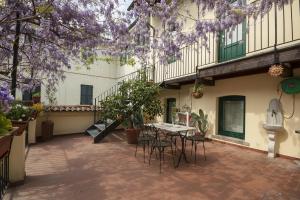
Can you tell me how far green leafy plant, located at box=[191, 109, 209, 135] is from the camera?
6973 mm

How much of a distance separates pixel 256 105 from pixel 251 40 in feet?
5.71

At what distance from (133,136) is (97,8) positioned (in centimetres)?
390

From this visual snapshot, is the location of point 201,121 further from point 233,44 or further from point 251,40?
point 251,40

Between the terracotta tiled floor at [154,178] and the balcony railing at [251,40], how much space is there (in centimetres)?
247

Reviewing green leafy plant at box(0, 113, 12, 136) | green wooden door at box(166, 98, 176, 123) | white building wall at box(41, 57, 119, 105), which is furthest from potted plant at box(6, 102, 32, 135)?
white building wall at box(41, 57, 119, 105)

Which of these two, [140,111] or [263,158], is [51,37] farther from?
[263,158]

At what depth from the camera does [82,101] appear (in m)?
12.7

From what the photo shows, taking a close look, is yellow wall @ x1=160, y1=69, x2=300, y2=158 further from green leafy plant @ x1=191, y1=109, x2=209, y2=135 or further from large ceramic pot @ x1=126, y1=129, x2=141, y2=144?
large ceramic pot @ x1=126, y1=129, x2=141, y2=144

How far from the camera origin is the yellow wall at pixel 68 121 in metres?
8.26

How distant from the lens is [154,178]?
3705 mm

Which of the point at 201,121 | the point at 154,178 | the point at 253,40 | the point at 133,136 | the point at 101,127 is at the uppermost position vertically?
the point at 253,40

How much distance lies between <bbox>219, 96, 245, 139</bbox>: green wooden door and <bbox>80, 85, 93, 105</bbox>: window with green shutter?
855cm

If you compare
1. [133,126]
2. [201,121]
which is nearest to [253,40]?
[201,121]

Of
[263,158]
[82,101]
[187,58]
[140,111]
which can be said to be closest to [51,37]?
[140,111]
